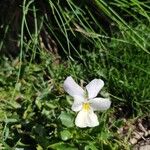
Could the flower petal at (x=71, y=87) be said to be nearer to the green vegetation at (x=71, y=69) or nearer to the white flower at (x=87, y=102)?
the white flower at (x=87, y=102)

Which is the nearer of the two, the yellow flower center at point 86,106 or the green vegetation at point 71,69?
the yellow flower center at point 86,106

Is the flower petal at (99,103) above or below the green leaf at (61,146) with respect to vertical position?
above

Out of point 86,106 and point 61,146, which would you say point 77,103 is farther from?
point 61,146

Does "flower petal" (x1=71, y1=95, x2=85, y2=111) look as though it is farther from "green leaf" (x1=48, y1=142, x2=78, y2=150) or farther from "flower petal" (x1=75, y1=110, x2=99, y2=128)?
"green leaf" (x1=48, y1=142, x2=78, y2=150)

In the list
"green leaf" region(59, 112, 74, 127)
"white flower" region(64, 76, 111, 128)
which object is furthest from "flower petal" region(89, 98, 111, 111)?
"green leaf" region(59, 112, 74, 127)

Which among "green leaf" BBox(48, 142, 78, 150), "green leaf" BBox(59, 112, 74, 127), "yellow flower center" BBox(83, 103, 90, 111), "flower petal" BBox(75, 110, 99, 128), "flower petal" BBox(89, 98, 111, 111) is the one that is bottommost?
"green leaf" BBox(48, 142, 78, 150)

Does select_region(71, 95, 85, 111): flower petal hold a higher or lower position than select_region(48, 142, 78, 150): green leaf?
higher

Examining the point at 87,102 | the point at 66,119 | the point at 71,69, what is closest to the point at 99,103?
the point at 87,102

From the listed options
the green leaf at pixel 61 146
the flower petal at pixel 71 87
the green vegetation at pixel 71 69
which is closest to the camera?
the flower petal at pixel 71 87

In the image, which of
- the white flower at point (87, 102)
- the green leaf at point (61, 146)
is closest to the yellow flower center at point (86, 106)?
the white flower at point (87, 102)
